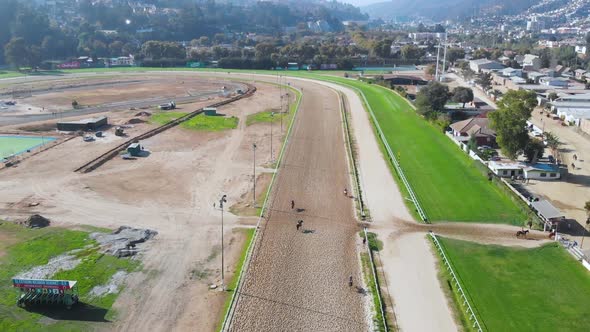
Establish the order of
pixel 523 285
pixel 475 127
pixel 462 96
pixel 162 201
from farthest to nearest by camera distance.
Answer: pixel 462 96
pixel 475 127
pixel 162 201
pixel 523 285

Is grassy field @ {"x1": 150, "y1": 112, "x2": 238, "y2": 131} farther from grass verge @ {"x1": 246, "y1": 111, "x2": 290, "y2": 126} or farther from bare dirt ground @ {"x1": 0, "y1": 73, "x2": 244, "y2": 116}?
bare dirt ground @ {"x1": 0, "y1": 73, "x2": 244, "y2": 116}

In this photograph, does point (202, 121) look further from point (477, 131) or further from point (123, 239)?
point (123, 239)

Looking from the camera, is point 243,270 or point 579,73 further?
point 579,73

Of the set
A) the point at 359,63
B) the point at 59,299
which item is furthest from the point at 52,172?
the point at 359,63

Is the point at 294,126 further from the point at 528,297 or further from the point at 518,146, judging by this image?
the point at 528,297

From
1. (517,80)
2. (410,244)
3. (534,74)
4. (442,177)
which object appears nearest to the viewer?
(410,244)

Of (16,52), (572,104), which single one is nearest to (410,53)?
(572,104)
